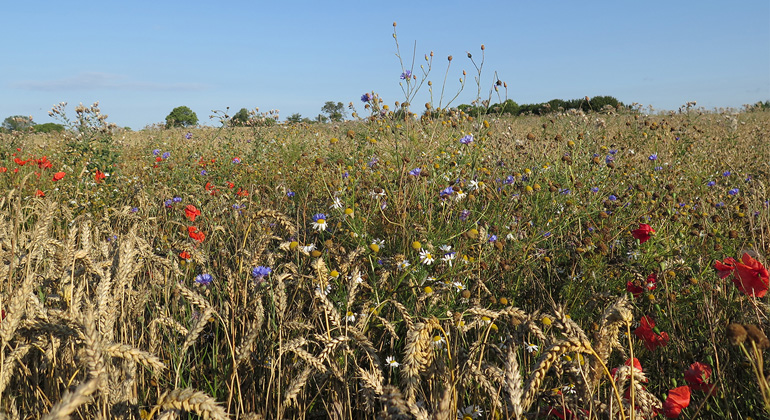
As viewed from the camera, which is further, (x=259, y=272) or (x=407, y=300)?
(x=407, y=300)

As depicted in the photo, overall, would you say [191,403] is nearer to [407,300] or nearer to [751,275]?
[407,300]

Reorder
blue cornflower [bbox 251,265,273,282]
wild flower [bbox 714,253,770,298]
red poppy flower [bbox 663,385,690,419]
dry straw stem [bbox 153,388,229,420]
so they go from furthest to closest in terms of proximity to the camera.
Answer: blue cornflower [bbox 251,265,273,282]
wild flower [bbox 714,253,770,298]
red poppy flower [bbox 663,385,690,419]
dry straw stem [bbox 153,388,229,420]

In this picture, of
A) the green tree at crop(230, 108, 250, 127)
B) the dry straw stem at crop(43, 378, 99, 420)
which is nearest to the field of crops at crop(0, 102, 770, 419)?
the dry straw stem at crop(43, 378, 99, 420)

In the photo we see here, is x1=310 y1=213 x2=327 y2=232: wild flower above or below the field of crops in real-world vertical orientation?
above

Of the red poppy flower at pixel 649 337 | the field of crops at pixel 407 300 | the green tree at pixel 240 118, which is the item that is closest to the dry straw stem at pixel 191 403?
the field of crops at pixel 407 300

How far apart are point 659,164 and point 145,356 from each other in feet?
15.6

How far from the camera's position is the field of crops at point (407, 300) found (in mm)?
→ 1373

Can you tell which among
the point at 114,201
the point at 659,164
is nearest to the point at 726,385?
the point at 659,164

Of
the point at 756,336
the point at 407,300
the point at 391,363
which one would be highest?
the point at 756,336

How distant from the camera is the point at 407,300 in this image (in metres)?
2.24

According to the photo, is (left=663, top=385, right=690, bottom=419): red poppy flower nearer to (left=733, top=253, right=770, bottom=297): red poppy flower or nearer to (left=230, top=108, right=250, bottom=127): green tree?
(left=733, top=253, right=770, bottom=297): red poppy flower

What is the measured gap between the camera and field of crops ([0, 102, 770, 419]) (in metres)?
1.37

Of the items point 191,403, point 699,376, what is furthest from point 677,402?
point 191,403

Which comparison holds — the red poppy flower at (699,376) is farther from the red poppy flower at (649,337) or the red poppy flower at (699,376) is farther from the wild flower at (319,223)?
the wild flower at (319,223)
